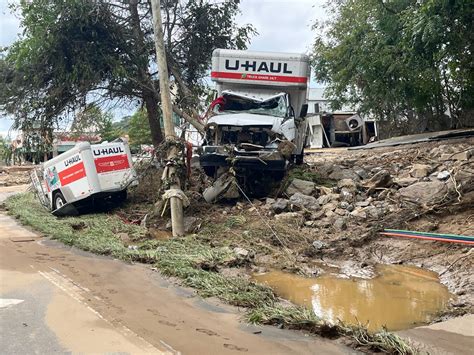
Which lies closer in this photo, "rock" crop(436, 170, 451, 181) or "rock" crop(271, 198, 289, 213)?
"rock" crop(436, 170, 451, 181)

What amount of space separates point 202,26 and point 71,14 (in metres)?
4.71

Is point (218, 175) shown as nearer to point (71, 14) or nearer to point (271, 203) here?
point (271, 203)

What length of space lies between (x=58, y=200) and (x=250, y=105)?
5.93m

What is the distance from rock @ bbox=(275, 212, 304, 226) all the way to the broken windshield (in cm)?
306

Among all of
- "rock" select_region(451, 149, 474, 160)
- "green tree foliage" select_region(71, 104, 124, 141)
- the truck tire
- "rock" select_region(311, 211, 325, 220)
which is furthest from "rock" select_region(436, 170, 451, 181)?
"green tree foliage" select_region(71, 104, 124, 141)

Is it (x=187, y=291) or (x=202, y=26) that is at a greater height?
(x=202, y=26)

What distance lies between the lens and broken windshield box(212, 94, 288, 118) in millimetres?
12047

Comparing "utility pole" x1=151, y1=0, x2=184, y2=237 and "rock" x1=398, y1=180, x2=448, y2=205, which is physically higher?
"utility pole" x1=151, y1=0, x2=184, y2=237

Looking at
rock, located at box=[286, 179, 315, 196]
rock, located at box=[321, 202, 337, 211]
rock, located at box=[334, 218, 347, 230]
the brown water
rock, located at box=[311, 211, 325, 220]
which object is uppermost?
rock, located at box=[286, 179, 315, 196]

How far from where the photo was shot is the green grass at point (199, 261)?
4.56 meters

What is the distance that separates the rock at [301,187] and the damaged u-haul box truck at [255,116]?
0.43m

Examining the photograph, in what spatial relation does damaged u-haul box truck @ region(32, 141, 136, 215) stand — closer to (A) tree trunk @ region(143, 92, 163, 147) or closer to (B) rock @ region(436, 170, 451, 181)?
(A) tree trunk @ region(143, 92, 163, 147)

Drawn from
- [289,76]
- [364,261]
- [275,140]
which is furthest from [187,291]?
[289,76]

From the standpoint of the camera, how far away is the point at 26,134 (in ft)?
55.4
